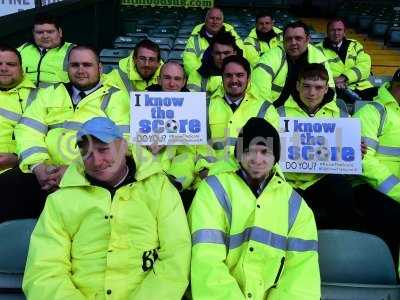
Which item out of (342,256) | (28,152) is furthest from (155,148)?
(342,256)

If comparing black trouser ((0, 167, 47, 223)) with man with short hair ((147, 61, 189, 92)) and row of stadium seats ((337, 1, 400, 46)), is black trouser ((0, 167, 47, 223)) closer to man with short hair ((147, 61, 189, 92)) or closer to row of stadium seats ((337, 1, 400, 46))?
man with short hair ((147, 61, 189, 92))

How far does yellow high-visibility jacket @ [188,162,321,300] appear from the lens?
2.04 metres

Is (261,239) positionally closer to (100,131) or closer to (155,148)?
(100,131)

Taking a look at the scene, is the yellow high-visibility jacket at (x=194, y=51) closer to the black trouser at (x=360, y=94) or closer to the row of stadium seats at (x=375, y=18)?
the black trouser at (x=360, y=94)

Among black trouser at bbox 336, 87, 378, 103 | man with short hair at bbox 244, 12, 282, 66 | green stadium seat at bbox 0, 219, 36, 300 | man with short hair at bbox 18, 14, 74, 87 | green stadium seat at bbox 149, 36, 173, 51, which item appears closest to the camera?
green stadium seat at bbox 0, 219, 36, 300

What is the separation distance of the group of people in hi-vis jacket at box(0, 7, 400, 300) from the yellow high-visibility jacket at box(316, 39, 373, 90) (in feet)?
0.77

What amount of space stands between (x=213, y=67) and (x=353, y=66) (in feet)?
7.14

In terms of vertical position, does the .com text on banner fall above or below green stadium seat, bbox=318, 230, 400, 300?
above

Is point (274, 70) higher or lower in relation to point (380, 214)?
higher

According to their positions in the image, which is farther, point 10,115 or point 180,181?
point 10,115

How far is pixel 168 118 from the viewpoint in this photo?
3467 millimetres

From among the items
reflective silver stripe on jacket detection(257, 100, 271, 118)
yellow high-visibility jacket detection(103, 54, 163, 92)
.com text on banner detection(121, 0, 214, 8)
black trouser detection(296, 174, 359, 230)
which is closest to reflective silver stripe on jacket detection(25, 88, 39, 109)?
yellow high-visibility jacket detection(103, 54, 163, 92)

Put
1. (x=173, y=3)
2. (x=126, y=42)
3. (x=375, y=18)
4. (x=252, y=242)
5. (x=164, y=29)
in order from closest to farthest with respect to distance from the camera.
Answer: (x=252, y=242) → (x=126, y=42) → (x=164, y=29) → (x=375, y=18) → (x=173, y=3)

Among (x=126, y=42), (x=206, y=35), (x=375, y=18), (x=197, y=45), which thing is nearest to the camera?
(x=197, y=45)
